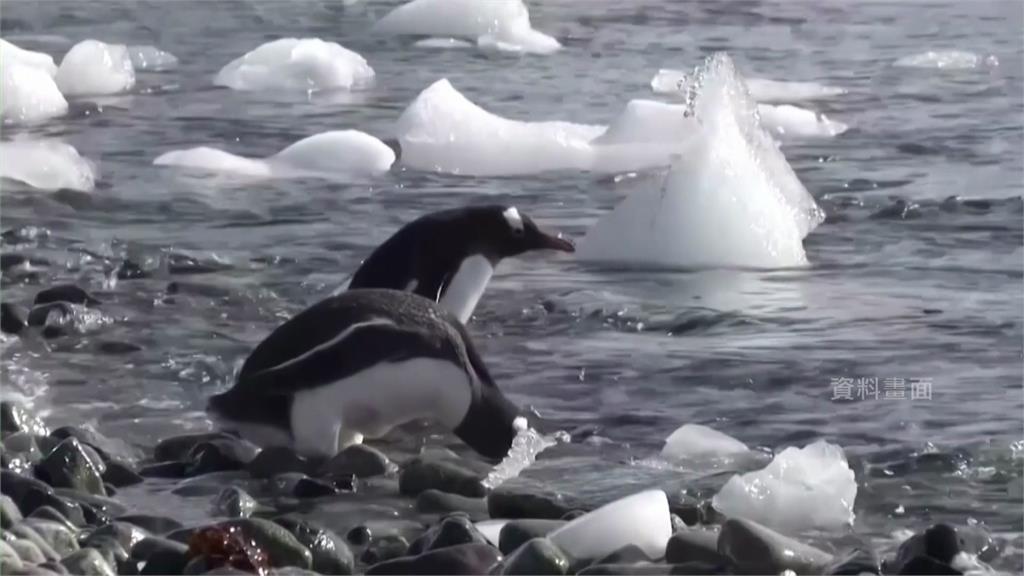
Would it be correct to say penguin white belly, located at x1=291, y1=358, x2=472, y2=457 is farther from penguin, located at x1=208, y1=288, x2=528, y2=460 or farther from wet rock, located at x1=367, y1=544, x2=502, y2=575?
wet rock, located at x1=367, y1=544, x2=502, y2=575

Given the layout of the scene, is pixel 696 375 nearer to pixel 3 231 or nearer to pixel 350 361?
pixel 350 361

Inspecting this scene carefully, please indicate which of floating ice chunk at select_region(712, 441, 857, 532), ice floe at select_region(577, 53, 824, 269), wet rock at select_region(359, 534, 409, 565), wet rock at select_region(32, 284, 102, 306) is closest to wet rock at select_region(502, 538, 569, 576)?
wet rock at select_region(359, 534, 409, 565)

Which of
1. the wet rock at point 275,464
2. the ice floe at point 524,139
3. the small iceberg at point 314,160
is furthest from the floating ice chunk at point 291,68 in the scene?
the wet rock at point 275,464

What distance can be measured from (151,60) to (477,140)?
3751 mm

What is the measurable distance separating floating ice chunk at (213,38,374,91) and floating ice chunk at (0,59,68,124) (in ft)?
3.75

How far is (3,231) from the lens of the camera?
708cm

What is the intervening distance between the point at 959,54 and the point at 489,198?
4678 mm

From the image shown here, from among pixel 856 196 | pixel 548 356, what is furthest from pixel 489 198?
pixel 548 356

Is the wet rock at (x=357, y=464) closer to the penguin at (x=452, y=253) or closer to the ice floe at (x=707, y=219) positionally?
the penguin at (x=452, y=253)

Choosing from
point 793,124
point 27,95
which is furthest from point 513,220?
point 27,95

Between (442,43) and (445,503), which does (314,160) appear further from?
(445,503)

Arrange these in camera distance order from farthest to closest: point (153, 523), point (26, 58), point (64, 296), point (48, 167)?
point (26, 58) < point (48, 167) < point (64, 296) < point (153, 523)

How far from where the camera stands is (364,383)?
4.07 meters

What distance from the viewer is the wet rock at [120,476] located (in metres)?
3.93
